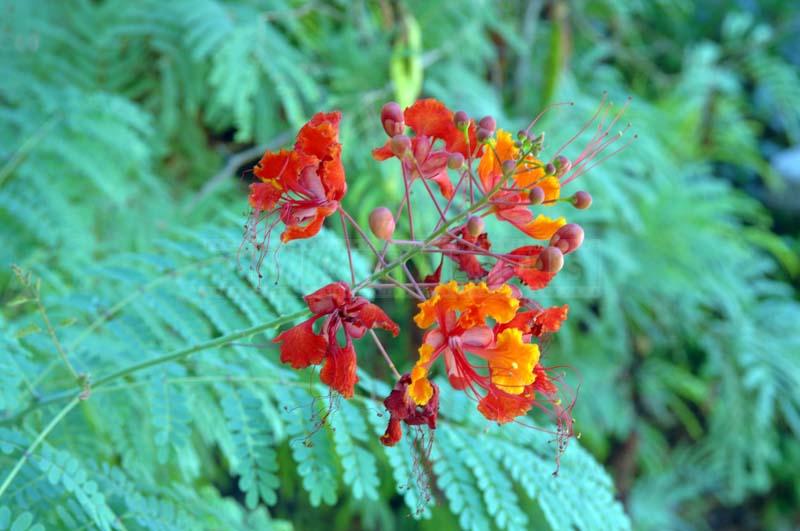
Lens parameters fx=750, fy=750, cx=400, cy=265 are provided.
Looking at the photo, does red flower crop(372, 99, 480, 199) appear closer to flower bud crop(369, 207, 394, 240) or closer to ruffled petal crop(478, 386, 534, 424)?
flower bud crop(369, 207, 394, 240)

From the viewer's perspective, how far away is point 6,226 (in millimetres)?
2135

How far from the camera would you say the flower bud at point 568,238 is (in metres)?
0.96

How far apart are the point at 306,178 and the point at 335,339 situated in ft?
0.72

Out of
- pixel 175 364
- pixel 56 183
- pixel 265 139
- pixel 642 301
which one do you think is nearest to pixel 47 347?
pixel 175 364

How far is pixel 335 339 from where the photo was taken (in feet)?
3.13

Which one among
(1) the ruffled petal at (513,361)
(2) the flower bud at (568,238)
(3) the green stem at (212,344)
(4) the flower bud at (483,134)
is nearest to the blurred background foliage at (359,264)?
(3) the green stem at (212,344)

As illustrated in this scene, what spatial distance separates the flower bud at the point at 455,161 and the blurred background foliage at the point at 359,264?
45 centimetres

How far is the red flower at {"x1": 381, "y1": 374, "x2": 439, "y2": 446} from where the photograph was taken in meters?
0.95

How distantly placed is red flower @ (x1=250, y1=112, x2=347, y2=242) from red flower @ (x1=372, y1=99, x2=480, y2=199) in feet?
0.36

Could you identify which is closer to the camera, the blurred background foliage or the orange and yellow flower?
the orange and yellow flower

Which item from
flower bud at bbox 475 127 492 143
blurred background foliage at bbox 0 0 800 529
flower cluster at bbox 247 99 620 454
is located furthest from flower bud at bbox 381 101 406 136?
blurred background foliage at bbox 0 0 800 529

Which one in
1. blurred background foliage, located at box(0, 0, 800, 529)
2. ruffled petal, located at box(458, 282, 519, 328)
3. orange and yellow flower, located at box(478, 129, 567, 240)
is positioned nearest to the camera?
ruffled petal, located at box(458, 282, 519, 328)

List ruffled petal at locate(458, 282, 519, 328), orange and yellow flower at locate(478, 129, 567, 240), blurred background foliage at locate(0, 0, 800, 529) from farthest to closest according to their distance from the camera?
blurred background foliage at locate(0, 0, 800, 529), orange and yellow flower at locate(478, 129, 567, 240), ruffled petal at locate(458, 282, 519, 328)

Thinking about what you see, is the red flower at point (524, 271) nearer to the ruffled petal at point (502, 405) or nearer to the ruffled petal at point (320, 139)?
the ruffled petal at point (502, 405)
